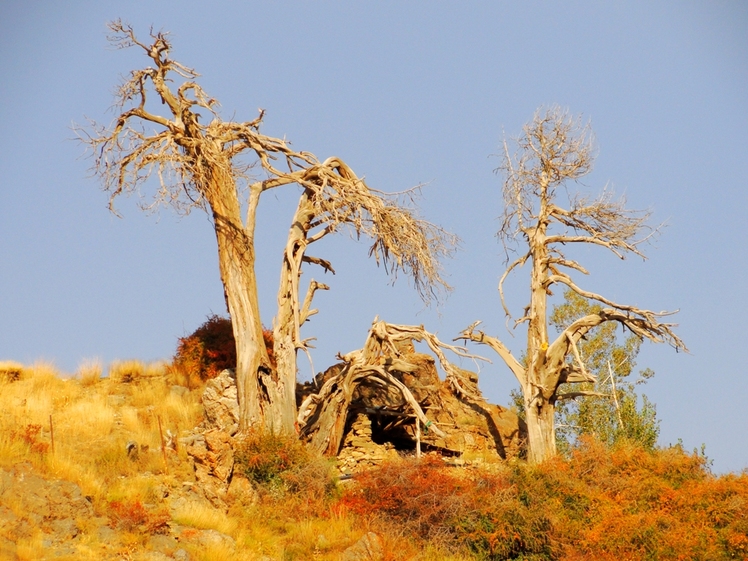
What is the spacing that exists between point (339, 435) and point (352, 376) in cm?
164

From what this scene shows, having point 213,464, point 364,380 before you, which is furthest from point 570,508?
point 213,464

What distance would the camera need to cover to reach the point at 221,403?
2694cm

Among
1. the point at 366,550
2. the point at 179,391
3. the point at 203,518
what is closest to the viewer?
the point at 366,550

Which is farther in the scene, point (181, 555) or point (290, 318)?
point (290, 318)

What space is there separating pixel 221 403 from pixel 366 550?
751 centimetres

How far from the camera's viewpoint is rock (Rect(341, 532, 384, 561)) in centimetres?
2078

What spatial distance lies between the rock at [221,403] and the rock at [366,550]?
19.7 feet

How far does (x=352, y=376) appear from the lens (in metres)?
27.0

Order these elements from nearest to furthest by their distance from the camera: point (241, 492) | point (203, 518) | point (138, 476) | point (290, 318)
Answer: point (203, 518), point (138, 476), point (241, 492), point (290, 318)

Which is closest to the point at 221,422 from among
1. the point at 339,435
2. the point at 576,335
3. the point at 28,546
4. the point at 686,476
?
the point at 339,435

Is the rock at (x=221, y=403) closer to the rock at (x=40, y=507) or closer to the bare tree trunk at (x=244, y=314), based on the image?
the bare tree trunk at (x=244, y=314)

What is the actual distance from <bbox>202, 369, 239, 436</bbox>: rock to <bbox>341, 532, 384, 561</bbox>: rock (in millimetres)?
6007

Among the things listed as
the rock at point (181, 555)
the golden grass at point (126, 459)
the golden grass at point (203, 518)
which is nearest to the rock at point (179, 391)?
the golden grass at point (126, 459)

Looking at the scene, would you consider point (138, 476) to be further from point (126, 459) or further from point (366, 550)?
point (366, 550)
